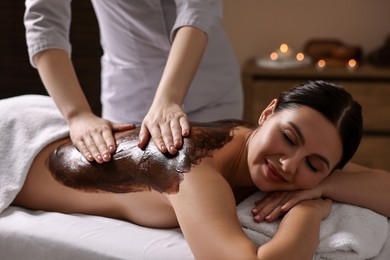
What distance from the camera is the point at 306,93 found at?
5.14 ft

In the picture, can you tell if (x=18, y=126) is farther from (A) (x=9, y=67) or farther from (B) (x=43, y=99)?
(A) (x=9, y=67)

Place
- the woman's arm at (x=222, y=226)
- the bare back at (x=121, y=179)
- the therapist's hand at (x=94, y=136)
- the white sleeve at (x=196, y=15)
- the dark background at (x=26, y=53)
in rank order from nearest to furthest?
1. the woman's arm at (x=222, y=226)
2. the bare back at (x=121, y=179)
3. the therapist's hand at (x=94, y=136)
4. the white sleeve at (x=196, y=15)
5. the dark background at (x=26, y=53)

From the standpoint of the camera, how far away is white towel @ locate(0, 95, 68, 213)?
1.74 metres

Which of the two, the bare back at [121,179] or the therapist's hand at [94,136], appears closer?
the bare back at [121,179]

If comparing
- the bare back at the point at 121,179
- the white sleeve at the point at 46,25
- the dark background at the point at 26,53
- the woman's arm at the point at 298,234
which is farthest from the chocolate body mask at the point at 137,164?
the dark background at the point at 26,53

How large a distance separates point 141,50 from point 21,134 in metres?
0.50

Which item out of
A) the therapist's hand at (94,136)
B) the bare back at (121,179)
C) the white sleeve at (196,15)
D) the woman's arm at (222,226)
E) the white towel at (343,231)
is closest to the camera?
the woman's arm at (222,226)

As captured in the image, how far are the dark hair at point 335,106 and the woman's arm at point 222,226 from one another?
0.19 meters

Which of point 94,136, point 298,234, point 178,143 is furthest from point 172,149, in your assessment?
point 298,234

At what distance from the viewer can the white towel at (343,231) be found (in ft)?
4.75

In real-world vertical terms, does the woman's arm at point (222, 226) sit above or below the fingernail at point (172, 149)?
below

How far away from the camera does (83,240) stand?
151cm

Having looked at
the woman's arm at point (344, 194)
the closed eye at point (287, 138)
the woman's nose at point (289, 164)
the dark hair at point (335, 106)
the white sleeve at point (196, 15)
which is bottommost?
the woman's arm at point (344, 194)

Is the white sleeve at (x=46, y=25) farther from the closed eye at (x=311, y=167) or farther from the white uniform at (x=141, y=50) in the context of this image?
the closed eye at (x=311, y=167)
